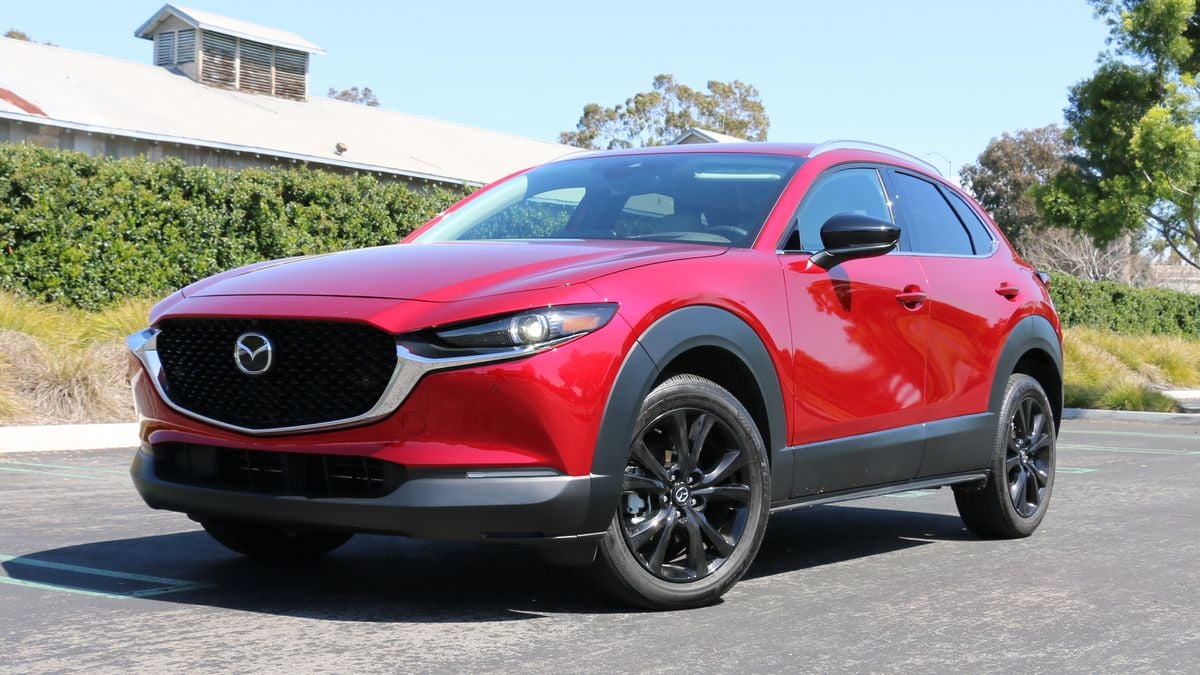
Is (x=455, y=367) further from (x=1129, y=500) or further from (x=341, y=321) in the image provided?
(x=1129, y=500)

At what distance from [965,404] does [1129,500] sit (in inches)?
115

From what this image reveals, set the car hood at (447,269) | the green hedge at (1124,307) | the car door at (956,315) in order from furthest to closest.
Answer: the green hedge at (1124,307) → the car door at (956,315) → the car hood at (447,269)

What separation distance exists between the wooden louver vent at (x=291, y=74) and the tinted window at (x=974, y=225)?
2913cm

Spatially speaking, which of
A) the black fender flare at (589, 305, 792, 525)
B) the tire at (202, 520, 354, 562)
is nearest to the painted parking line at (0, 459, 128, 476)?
the tire at (202, 520, 354, 562)

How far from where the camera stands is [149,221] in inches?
659

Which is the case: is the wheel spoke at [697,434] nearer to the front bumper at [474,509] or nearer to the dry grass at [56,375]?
the front bumper at [474,509]

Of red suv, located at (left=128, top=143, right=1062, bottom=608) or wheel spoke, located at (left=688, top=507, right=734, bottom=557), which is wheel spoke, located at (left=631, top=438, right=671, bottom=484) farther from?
wheel spoke, located at (left=688, top=507, right=734, bottom=557)

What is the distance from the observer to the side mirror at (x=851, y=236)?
5660mm

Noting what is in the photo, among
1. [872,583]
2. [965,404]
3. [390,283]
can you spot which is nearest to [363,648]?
[390,283]

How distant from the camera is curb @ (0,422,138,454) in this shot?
10867 millimetres

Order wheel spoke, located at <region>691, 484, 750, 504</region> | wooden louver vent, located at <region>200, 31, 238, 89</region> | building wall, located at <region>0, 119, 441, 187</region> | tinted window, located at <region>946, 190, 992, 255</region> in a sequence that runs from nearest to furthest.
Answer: wheel spoke, located at <region>691, 484, 750, 504</region>
tinted window, located at <region>946, 190, 992, 255</region>
building wall, located at <region>0, 119, 441, 187</region>
wooden louver vent, located at <region>200, 31, 238, 89</region>

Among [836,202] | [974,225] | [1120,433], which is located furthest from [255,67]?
[836,202]

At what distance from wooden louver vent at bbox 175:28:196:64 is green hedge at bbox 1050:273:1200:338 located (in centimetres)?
1993

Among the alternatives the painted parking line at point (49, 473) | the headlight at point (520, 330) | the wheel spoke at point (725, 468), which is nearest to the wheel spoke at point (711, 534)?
the wheel spoke at point (725, 468)
